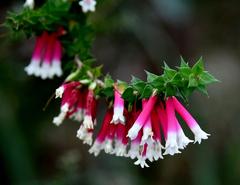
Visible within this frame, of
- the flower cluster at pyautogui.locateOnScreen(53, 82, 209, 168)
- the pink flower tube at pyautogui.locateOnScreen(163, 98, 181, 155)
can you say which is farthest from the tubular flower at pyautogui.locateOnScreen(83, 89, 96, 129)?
the pink flower tube at pyautogui.locateOnScreen(163, 98, 181, 155)

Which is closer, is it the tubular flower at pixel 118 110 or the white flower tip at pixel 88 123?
the tubular flower at pixel 118 110

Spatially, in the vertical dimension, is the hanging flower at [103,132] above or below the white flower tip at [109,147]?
above

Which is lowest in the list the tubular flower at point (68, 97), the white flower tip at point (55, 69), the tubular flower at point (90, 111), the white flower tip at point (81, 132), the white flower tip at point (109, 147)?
the white flower tip at point (109, 147)

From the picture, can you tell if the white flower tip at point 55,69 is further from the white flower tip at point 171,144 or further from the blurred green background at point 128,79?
the blurred green background at point 128,79

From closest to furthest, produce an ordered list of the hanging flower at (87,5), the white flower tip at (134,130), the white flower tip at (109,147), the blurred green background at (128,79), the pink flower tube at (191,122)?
the white flower tip at (134,130)
the pink flower tube at (191,122)
the white flower tip at (109,147)
the hanging flower at (87,5)
the blurred green background at (128,79)

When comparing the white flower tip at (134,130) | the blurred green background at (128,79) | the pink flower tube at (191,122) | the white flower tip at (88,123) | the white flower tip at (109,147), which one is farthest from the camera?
the blurred green background at (128,79)

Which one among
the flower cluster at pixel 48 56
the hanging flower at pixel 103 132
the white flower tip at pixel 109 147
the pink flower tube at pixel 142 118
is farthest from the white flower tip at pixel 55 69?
the pink flower tube at pixel 142 118

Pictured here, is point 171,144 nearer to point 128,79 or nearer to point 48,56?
point 48,56

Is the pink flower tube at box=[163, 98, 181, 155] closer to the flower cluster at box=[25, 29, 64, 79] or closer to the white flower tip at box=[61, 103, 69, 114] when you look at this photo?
the white flower tip at box=[61, 103, 69, 114]
